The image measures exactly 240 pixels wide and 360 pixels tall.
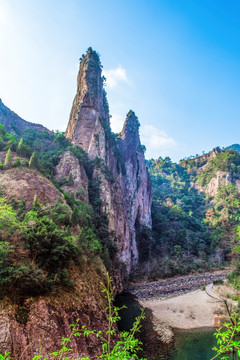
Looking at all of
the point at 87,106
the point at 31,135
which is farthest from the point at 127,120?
the point at 31,135

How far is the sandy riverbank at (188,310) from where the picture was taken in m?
17.2

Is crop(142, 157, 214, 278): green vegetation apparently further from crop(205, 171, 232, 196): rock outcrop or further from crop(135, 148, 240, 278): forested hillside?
crop(205, 171, 232, 196): rock outcrop

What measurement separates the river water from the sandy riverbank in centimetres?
153

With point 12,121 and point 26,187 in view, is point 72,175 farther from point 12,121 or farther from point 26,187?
point 12,121

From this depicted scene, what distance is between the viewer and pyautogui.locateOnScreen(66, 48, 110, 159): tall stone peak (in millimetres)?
44688

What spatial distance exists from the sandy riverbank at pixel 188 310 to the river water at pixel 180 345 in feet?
5.01

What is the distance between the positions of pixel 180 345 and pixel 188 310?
299 inches

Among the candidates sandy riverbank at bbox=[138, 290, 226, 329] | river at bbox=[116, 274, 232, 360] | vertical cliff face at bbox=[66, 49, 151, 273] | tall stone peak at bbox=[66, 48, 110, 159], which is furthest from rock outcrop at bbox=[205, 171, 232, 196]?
river at bbox=[116, 274, 232, 360]

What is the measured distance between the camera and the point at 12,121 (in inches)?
2100

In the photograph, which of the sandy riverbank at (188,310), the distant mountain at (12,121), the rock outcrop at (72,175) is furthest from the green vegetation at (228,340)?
the distant mountain at (12,121)

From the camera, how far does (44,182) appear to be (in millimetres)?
22938

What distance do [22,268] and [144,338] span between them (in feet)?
33.4

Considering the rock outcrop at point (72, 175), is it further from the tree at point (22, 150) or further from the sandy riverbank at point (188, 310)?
the sandy riverbank at point (188, 310)

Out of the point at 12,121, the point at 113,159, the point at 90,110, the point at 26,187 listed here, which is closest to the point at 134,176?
the point at 113,159
